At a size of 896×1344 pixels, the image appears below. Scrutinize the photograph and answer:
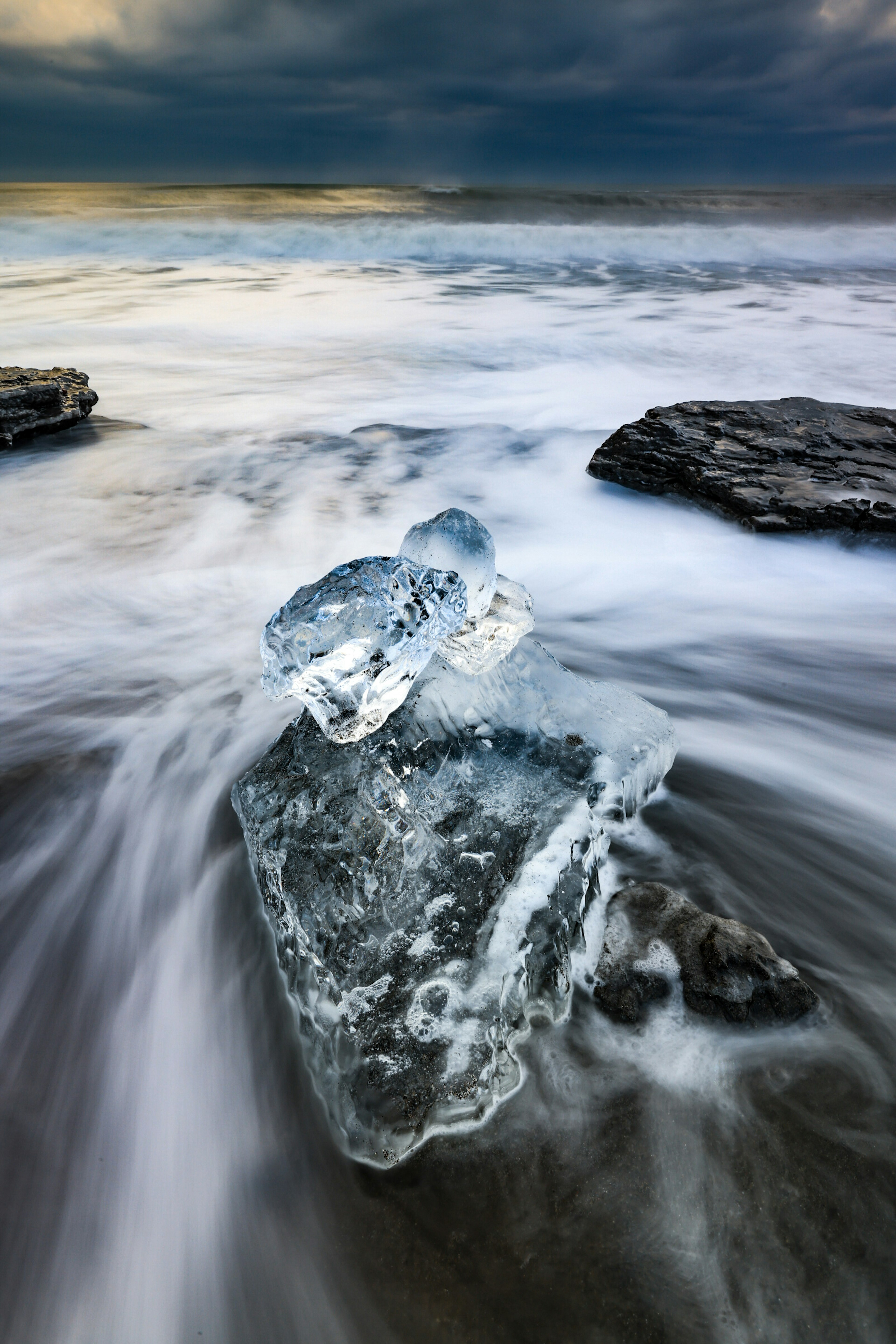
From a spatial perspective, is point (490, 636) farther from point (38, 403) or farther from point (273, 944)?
point (38, 403)

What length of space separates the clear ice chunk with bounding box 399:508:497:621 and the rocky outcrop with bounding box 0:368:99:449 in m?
4.19

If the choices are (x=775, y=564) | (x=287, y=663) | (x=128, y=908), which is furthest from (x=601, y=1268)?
(x=775, y=564)

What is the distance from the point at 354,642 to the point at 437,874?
522mm

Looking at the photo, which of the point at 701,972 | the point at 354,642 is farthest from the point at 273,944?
the point at 701,972

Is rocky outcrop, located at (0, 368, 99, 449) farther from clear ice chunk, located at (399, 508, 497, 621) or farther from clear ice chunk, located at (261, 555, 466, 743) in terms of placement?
clear ice chunk, located at (261, 555, 466, 743)

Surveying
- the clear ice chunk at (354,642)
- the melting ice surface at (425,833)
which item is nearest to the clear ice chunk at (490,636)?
the melting ice surface at (425,833)

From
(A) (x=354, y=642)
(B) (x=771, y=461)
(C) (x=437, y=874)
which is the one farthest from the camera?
(B) (x=771, y=461)

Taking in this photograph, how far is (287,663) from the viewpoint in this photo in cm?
141

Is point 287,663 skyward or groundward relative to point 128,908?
skyward

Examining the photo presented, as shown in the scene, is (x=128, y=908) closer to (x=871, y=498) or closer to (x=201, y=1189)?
(x=201, y=1189)

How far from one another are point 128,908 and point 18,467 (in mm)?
3766

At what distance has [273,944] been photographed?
169 centimetres

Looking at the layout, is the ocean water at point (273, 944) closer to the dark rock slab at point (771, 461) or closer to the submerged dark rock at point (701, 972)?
the submerged dark rock at point (701, 972)

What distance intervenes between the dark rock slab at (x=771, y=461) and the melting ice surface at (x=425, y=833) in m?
2.31
